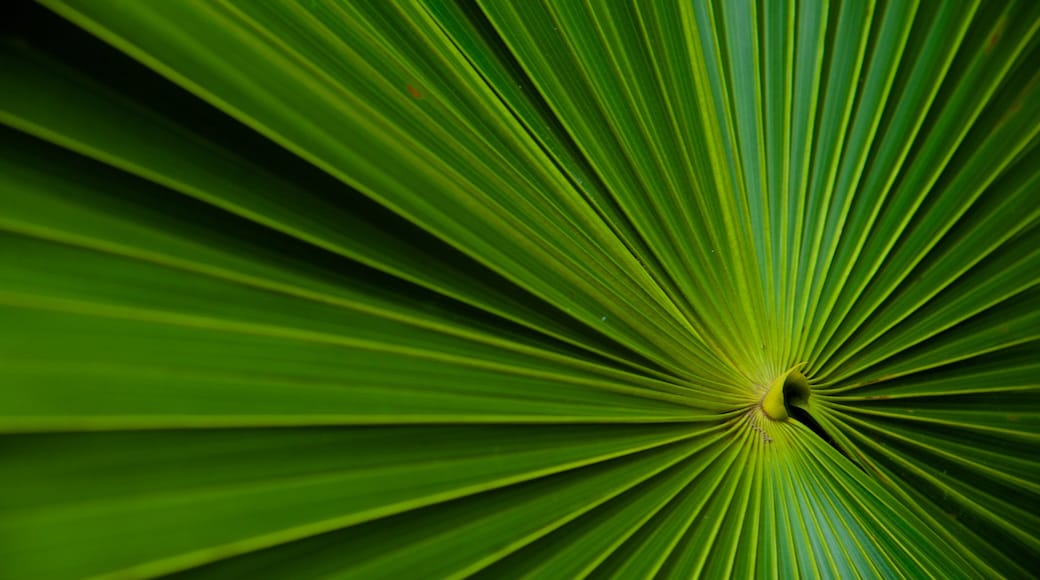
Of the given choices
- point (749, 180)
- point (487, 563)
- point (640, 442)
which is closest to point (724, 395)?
point (640, 442)

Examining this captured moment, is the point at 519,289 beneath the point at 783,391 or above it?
above

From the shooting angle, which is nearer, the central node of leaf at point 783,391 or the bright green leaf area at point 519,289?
the bright green leaf area at point 519,289

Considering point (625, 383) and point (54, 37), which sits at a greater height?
point (54, 37)

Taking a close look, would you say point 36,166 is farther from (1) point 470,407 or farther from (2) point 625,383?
(2) point 625,383

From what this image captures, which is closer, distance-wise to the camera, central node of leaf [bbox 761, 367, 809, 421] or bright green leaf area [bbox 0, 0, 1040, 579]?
bright green leaf area [bbox 0, 0, 1040, 579]

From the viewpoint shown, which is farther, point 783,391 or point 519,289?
point 783,391

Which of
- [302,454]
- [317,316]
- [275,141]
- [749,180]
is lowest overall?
[302,454]
